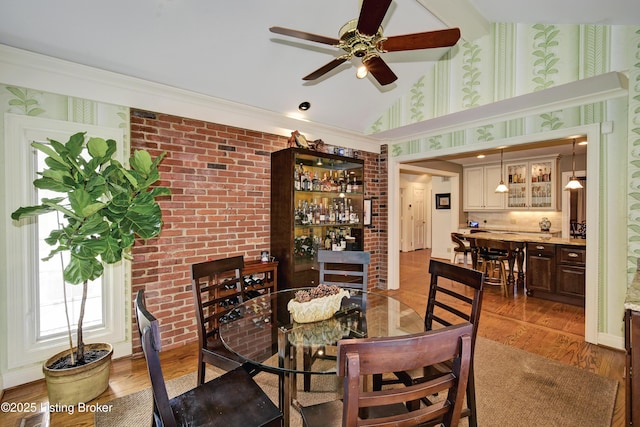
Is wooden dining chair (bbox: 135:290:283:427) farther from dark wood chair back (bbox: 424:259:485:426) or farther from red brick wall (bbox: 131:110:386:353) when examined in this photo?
red brick wall (bbox: 131:110:386:353)

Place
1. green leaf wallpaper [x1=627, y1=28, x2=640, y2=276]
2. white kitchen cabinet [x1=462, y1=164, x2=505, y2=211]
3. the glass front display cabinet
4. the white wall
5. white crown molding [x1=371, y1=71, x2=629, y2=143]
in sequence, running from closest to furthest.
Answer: green leaf wallpaper [x1=627, y1=28, x2=640, y2=276], white crown molding [x1=371, y1=71, x2=629, y2=143], the glass front display cabinet, white kitchen cabinet [x1=462, y1=164, x2=505, y2=211], the white wall

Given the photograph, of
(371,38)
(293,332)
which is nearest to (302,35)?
(371,38)

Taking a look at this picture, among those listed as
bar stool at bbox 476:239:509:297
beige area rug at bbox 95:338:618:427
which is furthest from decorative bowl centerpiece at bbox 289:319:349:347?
bar stool at bbox 476:239:509:297

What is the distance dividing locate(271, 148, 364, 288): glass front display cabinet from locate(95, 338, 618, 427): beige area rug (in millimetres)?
1394

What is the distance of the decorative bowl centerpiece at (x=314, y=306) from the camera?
168 centimetres

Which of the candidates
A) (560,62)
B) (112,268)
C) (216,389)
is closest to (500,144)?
(560,62)

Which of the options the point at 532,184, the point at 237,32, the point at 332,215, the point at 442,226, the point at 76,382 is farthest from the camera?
the point at 442,226

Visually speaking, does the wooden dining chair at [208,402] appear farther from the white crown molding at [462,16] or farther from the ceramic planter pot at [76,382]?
the white crown molding at [462,16]

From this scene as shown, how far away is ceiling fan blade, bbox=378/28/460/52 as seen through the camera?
1770 millimetres

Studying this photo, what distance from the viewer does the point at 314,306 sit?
1689mm

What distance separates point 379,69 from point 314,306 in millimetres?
1801

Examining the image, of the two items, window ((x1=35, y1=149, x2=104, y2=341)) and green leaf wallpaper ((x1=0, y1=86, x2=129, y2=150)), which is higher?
green leaf wallpaper ((x1=0, y1=86, x2=129, y2=150))

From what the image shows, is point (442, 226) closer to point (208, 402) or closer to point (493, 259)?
point (493, 259)

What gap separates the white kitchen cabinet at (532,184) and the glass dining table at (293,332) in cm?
616
